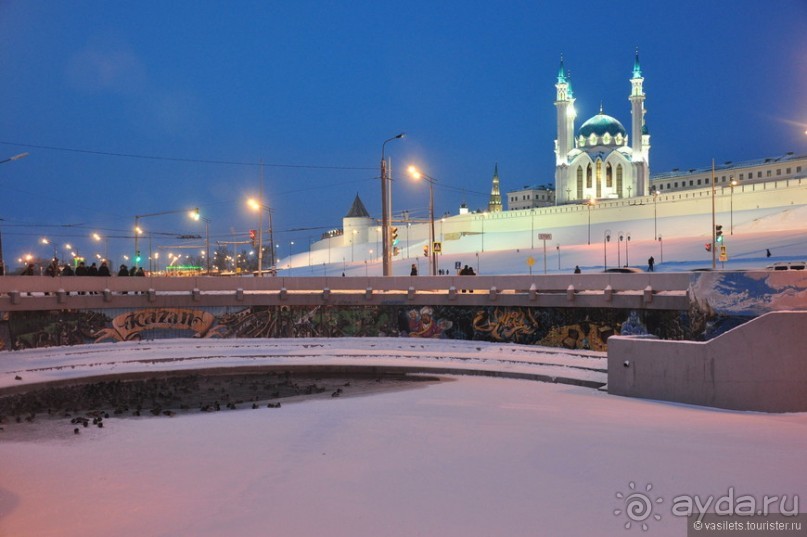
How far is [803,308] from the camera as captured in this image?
12.9 meters

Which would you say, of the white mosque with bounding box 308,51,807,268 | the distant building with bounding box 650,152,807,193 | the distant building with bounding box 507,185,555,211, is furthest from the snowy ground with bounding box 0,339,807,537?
the distant building with bounding box 507,185,555,211

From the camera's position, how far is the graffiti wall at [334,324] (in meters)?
22.9

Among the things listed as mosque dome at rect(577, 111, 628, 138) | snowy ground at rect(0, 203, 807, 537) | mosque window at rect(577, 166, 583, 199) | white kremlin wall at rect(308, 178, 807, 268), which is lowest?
snowy ground at rect(0, 203, 807, 537)

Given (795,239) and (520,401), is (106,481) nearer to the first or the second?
(520,401)

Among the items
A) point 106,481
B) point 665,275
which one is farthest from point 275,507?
point 665,275

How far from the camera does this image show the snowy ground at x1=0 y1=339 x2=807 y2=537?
6.88 metres

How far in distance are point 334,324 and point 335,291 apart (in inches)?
54.9

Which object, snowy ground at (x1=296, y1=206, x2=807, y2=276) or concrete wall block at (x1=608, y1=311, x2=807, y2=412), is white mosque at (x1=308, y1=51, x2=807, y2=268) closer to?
snowy ground at (x1=296, y1=206, x2=807, y2=276)

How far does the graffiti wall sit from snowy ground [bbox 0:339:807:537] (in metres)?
8.70

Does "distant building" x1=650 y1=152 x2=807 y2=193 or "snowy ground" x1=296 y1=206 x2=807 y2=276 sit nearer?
"snowy ground" x1=296 y1=206 x2=807 y2=276

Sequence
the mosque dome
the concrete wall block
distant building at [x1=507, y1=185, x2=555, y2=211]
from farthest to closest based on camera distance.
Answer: distant building at [x1=507, y1=185, x2=555, y2=211], the mosque dome, the concrete wall block

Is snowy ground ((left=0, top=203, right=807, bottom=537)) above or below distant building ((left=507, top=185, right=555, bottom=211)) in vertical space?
below

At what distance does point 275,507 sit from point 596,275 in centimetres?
1734

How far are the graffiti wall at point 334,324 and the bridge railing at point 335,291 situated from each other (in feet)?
1.29
